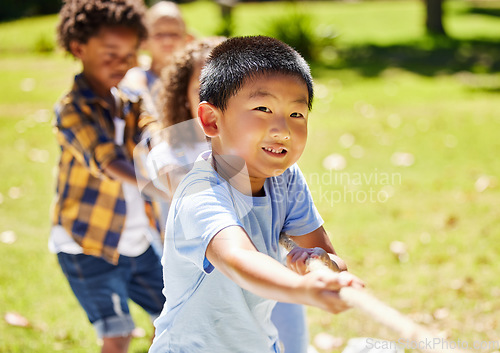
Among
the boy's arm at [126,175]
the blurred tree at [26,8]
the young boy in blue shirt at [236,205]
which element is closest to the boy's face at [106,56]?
the boy's arm at [126,175]

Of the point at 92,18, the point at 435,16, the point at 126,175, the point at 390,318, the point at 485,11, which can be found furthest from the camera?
the point at 485,11

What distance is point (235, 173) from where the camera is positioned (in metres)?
1.55

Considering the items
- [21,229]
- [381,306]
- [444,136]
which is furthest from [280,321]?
[444,136]

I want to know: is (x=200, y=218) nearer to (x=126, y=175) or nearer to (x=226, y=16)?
(x=126, y=175)

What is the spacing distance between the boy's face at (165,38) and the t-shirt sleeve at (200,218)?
2601 mm

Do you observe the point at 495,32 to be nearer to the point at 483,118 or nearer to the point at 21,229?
the point at 483,118

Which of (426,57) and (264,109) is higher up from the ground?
(264,109)

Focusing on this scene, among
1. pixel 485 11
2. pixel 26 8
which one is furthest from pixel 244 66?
pixel 485 11

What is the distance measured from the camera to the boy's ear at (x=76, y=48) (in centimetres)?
275

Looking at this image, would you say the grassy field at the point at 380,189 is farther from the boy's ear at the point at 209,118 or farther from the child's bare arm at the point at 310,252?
the boy's ear at the point at 209,118

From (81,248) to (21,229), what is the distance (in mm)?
2589

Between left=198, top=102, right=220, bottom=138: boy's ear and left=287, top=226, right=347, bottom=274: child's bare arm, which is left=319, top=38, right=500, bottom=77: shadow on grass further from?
left=198, top=102, right=220, bottom=138: boy's ear

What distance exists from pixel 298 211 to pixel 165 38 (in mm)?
2747

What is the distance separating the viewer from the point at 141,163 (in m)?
2.54
